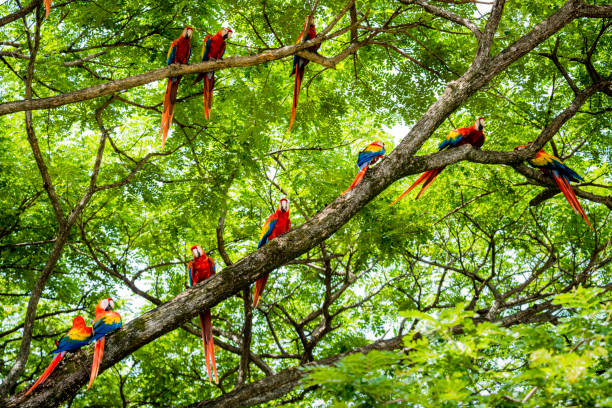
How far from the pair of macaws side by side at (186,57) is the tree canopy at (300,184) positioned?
0.68ft

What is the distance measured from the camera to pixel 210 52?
4.54 meters

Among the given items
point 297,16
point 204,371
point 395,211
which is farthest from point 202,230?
point 297,16

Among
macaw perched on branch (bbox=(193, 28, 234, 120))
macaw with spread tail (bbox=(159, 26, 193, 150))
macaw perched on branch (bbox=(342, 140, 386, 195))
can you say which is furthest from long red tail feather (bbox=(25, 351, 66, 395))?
macaw perched on branch (bbox=(342, 140, 386, 195))

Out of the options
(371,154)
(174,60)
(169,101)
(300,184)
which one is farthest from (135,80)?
(300,184)

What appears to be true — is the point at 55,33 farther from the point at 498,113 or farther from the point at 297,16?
the point at 498,113

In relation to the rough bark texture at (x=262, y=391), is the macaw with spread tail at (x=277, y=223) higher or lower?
higher

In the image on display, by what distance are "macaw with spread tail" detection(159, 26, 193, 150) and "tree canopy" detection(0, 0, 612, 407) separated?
0.27m

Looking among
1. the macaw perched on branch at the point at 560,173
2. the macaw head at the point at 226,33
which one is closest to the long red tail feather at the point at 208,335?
the macaw head at the point at 226,33

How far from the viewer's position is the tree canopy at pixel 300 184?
304cm

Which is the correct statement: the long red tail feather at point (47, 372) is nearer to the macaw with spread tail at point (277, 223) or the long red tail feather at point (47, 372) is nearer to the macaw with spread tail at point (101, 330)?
the macaw with spread tail at point (101, 330)

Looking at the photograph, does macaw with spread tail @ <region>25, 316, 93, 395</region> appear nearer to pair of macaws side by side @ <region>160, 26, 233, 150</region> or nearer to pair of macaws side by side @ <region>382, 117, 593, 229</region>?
pair of macaws side by side @ <region>160, 26, 233, 150</region>

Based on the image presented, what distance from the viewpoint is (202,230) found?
20.3 ft

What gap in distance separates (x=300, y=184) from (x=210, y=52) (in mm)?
1867

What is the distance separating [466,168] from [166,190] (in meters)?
3.26
